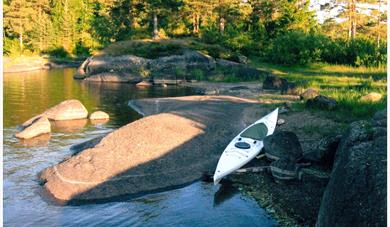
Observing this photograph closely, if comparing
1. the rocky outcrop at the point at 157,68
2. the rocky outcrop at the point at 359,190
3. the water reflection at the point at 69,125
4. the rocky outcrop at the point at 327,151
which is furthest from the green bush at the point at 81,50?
the rocky outcrop at the point at 359,190

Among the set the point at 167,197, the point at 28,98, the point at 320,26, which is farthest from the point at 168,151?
the point at 320,26

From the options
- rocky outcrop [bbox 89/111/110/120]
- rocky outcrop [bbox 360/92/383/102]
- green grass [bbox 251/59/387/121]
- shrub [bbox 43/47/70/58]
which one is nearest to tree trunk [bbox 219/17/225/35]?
green grass [bbox 251/59/387/121]

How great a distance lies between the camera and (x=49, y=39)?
264 ft

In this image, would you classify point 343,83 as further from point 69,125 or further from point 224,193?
point 224,193

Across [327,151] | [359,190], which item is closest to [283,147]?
[327,151]

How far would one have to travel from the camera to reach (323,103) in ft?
75.7

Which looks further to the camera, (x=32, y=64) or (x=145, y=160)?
(x=32, y=64)

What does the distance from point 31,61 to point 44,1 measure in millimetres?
A: 21520

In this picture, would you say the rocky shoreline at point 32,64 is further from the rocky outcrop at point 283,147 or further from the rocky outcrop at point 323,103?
the rocky outcrop at point 283,147

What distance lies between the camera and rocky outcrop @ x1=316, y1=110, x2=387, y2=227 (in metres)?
8.61

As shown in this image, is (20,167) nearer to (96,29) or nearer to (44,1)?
(96,29)

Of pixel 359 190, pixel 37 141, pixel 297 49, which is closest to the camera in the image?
pixel 359 190

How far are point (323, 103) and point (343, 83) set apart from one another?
35.8ft

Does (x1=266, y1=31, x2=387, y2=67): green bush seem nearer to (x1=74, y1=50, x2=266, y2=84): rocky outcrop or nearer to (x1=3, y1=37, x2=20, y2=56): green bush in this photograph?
(x1=74, y1=50, x2=266, y2=84): rocky outcrop
